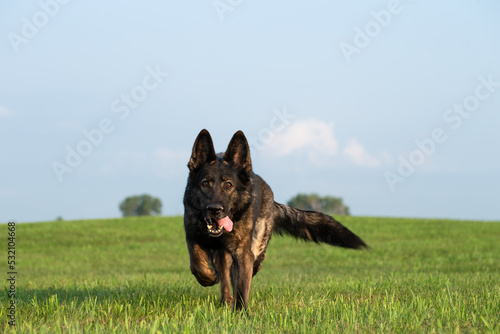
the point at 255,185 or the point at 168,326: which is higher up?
the point at 255,185

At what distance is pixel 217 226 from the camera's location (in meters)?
6.27

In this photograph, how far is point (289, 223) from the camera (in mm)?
8695

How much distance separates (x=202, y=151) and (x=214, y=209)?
33.0 inches

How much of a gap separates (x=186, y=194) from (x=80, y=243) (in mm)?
24958

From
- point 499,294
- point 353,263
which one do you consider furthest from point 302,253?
point 499,294

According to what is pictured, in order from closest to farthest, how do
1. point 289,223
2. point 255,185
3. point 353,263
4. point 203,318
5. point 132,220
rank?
point 203,318
point 255,185
point 289,223
point 353,263
point 132,220

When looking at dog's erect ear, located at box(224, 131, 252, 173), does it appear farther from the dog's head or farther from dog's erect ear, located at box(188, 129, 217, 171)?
dog's erect ear, located at box(188, 129, 217, 171)

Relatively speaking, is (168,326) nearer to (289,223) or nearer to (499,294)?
(289,223)

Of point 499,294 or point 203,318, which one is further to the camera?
point 499,294

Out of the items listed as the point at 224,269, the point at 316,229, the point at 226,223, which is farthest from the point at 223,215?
the point at 316,229

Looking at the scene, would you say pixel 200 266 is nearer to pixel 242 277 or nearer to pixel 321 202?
pixel 242 277

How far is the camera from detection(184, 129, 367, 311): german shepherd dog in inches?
246

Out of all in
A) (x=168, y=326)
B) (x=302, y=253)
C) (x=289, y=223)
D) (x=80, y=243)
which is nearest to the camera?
(x=168, y=326)

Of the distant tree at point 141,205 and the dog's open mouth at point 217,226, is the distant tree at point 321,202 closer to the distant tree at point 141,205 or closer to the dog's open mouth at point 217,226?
the distant tree at point 141,205
